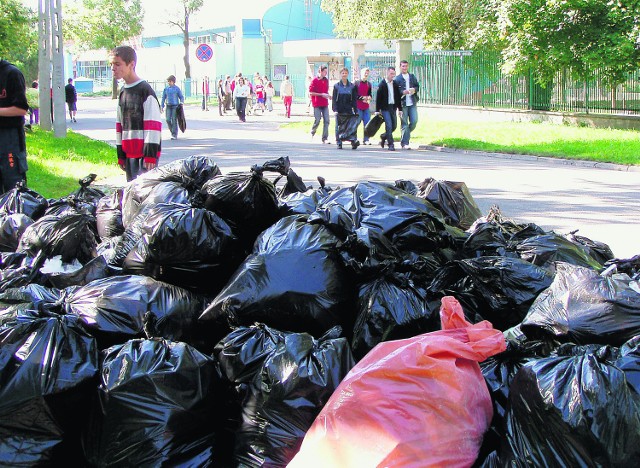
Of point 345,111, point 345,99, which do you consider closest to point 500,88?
point 345,99

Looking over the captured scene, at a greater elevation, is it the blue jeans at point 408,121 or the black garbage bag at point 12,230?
the blue jeans at point 408,121

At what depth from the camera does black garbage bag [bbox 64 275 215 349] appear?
9.93ft

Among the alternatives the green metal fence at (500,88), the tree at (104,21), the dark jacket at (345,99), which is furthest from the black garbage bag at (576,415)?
the tree at (104,21)

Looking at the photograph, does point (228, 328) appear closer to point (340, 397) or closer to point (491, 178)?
point (340, 397)

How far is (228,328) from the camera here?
314 cm

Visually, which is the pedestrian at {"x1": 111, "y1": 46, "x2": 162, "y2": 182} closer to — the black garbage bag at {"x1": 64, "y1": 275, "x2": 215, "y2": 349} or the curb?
the black garbage bag at {"x1": 64, "y1": 275, "x2": 215, "y2": 349}

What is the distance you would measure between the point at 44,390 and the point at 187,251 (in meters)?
1.02

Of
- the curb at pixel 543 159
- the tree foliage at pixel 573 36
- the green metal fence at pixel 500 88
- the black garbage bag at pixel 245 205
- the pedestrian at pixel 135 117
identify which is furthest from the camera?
the green metal fence at pixel 500 88

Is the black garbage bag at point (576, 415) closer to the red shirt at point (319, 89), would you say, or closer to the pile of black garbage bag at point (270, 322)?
the pile of black garbage bag at point (270, 322)

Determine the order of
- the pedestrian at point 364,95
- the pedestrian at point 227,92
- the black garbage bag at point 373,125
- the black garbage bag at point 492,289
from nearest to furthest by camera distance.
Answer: the black garbage bag at point 492,289
the black garbage bag at point 373,125
the pedestrian at point 364,95
the pedestrian at point 227,92

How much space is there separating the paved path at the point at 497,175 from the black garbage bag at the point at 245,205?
3616 millimetres

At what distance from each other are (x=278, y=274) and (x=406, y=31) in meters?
28.9

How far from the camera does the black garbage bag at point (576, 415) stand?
2.06 metres

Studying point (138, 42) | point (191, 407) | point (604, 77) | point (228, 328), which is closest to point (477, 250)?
point (228, 328)
